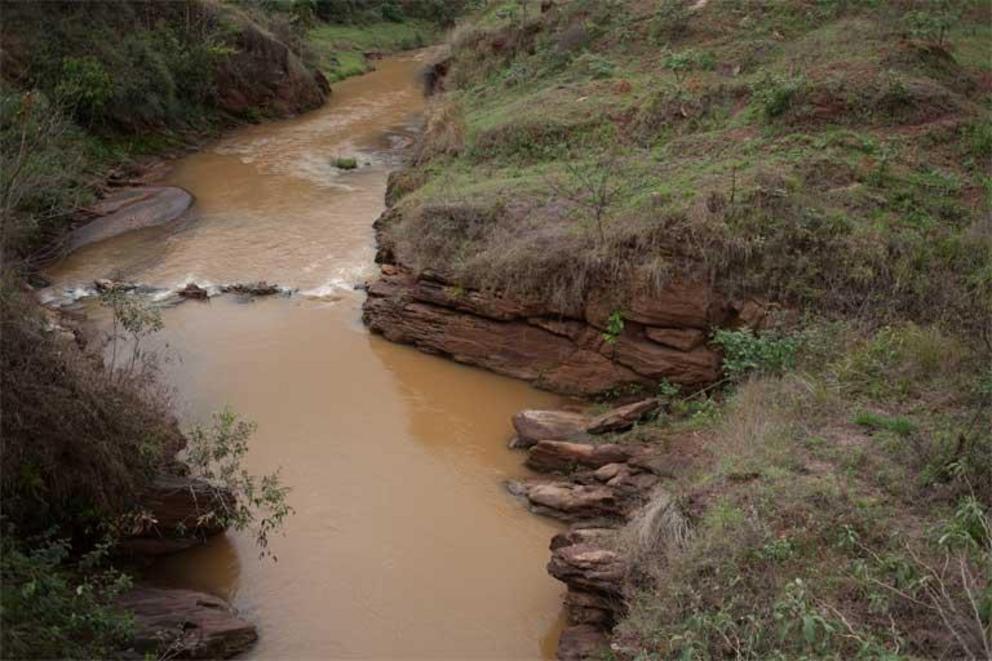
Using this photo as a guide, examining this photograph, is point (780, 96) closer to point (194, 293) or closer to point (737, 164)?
point (737, 164)

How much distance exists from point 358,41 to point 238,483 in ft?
103

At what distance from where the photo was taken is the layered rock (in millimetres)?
11930

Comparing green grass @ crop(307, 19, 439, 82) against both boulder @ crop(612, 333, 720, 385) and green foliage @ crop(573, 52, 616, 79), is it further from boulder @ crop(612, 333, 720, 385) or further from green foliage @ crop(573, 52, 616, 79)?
boulder @ crop(612, 333, 720, 385)

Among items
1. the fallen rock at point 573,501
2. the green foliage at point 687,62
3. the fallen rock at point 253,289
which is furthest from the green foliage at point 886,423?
the green foliage at point 687,62

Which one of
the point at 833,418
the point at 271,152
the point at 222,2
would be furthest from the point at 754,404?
the point at 222,2

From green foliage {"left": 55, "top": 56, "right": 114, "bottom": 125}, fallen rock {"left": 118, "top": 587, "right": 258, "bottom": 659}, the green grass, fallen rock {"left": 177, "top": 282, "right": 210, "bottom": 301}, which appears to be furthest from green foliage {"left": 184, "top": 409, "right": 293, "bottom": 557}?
the green grass

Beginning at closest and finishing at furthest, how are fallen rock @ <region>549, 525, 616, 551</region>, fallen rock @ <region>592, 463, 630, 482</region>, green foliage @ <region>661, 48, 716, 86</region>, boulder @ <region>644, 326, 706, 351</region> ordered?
fallen rock @ <region>549, 525, 616, 551</region>, fallen rock @ <region>592, 463, 630, 482</region>, boulder @ <region>644, 326, 706, 351</region>, green foliage @ <region>661, 48, 716, 86</region>

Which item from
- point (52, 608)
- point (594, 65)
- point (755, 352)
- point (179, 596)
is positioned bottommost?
point (179, 596)

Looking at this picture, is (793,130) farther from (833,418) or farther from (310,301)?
(310,301)

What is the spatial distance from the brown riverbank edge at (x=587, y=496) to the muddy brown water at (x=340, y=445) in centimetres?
32

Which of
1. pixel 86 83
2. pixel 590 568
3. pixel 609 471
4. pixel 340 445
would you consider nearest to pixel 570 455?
pixel 609 471

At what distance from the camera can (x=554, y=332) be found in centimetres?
1277

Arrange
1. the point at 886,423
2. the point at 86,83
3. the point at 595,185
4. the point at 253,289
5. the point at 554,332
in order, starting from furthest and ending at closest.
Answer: the point at 86,83 < the point at 253,289 < the point at 595,185 < the point at 554,332 < the point at 886,423

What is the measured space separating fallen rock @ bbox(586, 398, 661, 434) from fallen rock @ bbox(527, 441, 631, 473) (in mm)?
336
